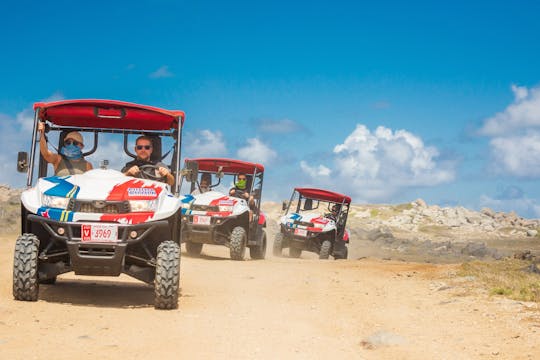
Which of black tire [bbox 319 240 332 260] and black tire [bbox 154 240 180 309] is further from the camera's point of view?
black tire [bbox 319 240 332 260]

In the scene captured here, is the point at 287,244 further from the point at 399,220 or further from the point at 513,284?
the point at 399,220

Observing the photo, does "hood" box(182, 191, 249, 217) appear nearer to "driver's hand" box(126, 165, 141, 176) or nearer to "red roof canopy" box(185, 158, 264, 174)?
"red roof canopy" box(185, 158, 264, 174)

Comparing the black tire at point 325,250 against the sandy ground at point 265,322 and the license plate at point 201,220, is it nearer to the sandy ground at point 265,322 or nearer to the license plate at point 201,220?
the license plate at point 201,220

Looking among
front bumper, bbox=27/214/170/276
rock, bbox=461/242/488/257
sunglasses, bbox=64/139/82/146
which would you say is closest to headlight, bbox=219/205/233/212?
sunglasses, bbox=64/139/82/146

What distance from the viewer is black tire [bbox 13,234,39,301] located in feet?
26.9

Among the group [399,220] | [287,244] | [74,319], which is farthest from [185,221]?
[399,220]

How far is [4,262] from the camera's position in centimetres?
1301

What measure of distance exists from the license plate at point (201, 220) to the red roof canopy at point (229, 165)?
1.57 metres

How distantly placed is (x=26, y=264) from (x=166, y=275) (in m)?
1.58

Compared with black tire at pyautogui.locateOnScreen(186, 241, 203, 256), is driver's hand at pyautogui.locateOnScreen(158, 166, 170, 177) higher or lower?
higher

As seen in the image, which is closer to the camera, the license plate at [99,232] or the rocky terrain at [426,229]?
the license plate at [99,232]

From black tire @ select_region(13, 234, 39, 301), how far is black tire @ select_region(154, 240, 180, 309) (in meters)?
1.37

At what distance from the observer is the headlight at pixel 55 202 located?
27.0ft

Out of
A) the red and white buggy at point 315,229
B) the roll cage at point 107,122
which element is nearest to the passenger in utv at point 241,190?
the red and white buggy at point 315,229
